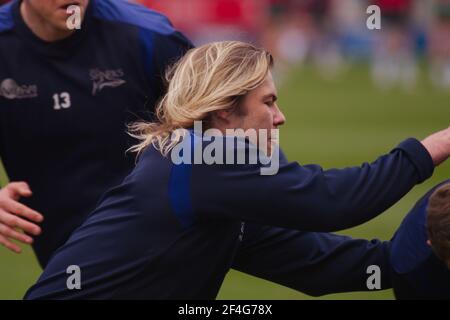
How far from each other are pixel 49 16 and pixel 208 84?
1588 mm

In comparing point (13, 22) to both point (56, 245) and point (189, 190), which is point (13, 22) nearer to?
point (56, 245)

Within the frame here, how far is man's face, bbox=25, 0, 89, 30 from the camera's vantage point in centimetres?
564

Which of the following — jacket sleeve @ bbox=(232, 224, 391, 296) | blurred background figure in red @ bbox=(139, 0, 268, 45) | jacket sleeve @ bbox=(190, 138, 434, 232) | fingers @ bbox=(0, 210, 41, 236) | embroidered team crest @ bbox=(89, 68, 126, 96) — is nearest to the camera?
jacket sleeve @ bbox=(190, 138, 434, 232)

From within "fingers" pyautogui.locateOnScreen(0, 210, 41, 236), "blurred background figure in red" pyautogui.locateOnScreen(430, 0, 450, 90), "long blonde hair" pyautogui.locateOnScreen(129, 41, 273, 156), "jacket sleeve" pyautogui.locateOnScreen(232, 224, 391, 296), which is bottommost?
"blurred background figure in red" pyautogui.locateOnScreen(430, 0, 450, 90)

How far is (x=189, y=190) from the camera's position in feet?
13.9

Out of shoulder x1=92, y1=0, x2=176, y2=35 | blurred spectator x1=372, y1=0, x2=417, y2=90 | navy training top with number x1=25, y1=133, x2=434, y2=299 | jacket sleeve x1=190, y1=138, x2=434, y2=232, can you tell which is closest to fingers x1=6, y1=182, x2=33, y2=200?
navy training top with number x1=25, y1=133, x2=434, y2=299

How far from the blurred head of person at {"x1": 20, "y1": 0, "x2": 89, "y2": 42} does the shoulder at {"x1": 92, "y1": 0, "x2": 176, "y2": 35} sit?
0.36 ft

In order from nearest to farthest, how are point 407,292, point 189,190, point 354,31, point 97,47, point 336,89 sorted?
point 189,190 → point 407,292 → point 97,47 → point 336,89 → point 354,31

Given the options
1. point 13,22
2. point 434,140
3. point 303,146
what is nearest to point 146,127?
point 434,140

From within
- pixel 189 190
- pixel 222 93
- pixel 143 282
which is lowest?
pixel 143 282

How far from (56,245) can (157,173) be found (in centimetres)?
197

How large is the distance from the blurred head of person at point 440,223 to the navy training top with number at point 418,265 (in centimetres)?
9

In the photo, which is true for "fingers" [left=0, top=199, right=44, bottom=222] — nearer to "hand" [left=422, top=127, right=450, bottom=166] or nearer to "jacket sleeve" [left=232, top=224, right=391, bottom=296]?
"jacket sleeve" [left=232, top=224, right=391, bottom=296]

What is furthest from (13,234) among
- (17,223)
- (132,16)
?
(132,16)
